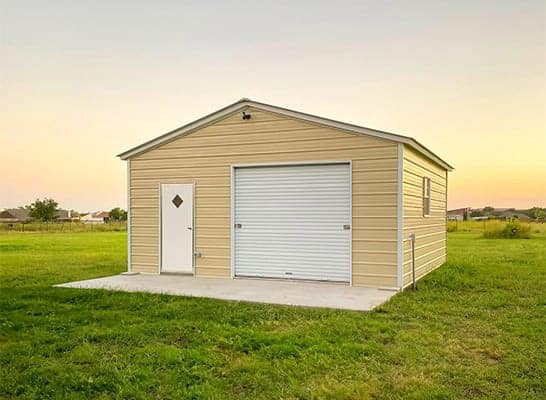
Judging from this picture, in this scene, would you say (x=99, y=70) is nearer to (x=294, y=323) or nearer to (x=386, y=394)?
(x=294, y=323)

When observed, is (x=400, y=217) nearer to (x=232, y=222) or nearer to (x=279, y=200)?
(x=279, y=200)

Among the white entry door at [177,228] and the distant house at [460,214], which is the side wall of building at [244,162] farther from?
the distant house at [460,214]

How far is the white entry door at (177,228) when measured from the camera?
387 inches

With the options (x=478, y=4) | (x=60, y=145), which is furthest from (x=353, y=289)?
(x=60, y=145)

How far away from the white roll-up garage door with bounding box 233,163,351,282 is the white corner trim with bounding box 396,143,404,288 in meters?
0.90

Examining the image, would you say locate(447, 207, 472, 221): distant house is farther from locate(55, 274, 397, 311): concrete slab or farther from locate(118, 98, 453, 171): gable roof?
locate(55, 274, 397, 311): concrete slab

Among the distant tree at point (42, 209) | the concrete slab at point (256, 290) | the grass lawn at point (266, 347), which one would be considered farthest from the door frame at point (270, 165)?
the distant tree at point (42, 209)

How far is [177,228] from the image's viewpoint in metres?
9.94

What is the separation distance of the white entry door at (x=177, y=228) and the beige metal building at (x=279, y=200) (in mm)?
21

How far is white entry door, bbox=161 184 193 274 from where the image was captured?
9.84m

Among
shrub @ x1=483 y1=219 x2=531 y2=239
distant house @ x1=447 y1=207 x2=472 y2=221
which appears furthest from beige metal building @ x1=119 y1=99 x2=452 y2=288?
distant house @ x1=447 y1=207 x2=472 y2=221

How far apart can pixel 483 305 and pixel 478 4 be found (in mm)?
7393

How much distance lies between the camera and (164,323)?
5613mm

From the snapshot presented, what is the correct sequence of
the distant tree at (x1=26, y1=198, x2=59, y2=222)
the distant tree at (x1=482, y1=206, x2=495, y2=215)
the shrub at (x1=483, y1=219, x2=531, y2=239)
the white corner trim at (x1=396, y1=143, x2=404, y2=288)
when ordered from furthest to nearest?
the distant tree at (x1=26, y1=198, x2=59, y2=222)
the distant tree at (x1=482, y1=206, x2=495, y2=215)
the shrub at (x1=483, y1=219, x2=531, y2=239)
the white corner trim at (x1=396, y1=143, x2=404, y2=288)
